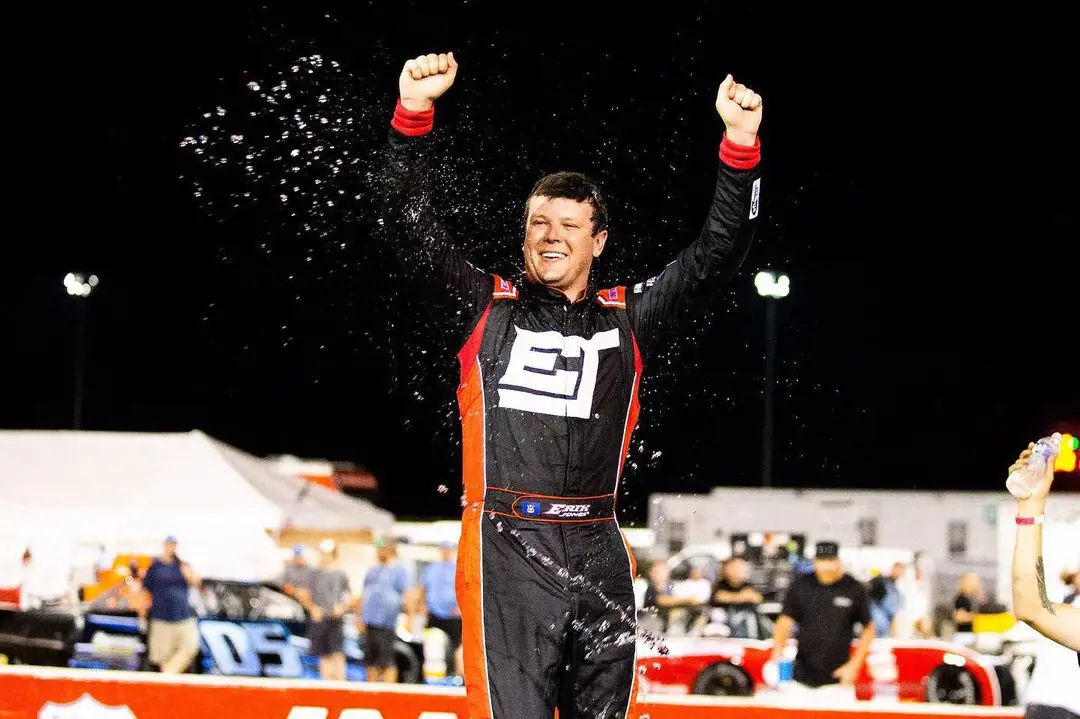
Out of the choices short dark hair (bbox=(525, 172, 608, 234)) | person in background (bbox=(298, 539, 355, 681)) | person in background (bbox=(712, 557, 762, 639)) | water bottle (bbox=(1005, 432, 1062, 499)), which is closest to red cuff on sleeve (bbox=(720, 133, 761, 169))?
short dark hair (bbox=(525, 172, 608, 234))

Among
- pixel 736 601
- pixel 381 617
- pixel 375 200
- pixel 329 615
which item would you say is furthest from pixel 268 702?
pixel 736 601

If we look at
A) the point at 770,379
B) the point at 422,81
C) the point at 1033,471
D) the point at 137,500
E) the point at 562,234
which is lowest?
the point at 137,500

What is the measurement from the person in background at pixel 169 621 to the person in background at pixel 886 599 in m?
8.70

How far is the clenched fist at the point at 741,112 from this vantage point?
4.15 meters

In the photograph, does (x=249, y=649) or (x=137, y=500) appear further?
(x=137, y=500)

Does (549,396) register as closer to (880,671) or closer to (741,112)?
(741,112)

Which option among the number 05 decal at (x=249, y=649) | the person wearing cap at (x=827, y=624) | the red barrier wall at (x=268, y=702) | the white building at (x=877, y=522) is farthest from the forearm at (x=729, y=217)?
the white building at (x=877, y=522)

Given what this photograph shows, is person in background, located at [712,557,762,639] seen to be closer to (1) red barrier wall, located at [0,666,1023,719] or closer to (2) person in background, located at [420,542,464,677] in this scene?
(2) person in background, located at [420,542,464,677]

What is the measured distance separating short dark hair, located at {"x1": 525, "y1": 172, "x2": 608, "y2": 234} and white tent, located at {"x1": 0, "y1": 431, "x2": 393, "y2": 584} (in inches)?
488

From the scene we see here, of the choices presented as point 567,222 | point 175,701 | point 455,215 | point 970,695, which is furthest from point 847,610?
point 567,222

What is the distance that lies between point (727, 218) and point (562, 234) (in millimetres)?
538

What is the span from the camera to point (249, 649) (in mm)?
13477

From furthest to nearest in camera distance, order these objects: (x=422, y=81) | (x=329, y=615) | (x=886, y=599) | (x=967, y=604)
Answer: (x=886, y=599)
(x=967, y=604)
(x=329, y=615)
(x=422, y=81)

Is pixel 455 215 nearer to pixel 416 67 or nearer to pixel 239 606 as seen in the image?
pixel 416 67
